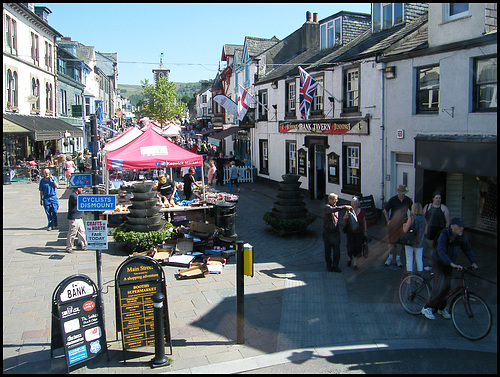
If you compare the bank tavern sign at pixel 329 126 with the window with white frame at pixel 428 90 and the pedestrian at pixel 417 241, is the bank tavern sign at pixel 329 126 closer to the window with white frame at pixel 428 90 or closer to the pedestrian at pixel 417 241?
the window with white frame at pixel 428 90

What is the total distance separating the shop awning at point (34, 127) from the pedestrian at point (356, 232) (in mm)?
19653

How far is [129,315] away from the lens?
20.5ft

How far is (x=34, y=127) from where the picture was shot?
25203mm

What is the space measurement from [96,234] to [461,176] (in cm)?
1031

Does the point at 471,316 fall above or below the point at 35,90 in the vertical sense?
below

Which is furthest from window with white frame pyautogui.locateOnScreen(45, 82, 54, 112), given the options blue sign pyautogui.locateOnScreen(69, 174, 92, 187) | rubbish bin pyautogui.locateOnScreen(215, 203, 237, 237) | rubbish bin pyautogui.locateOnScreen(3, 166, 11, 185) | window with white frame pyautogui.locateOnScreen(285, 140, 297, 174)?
blue sign pyautogui.locateOnScreen(69, 174, 92, 187)

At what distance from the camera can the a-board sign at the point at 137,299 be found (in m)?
6.20

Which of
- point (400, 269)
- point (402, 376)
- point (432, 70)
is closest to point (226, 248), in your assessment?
point (400, 269)

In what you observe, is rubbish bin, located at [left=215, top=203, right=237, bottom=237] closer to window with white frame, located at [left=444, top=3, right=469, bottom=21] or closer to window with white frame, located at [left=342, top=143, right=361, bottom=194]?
window with white frame, located at [left=342, top=143, right=361, bottom=194]

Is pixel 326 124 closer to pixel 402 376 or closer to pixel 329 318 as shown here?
pixel 329 318

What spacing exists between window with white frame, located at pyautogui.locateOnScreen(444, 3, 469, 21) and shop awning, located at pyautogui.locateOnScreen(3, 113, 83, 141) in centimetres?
2079

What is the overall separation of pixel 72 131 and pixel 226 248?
2513 cm

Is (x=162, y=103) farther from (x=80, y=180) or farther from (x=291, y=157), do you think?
(x=80, y=180)

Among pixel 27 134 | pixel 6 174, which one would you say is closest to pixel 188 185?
pixel 27 134
